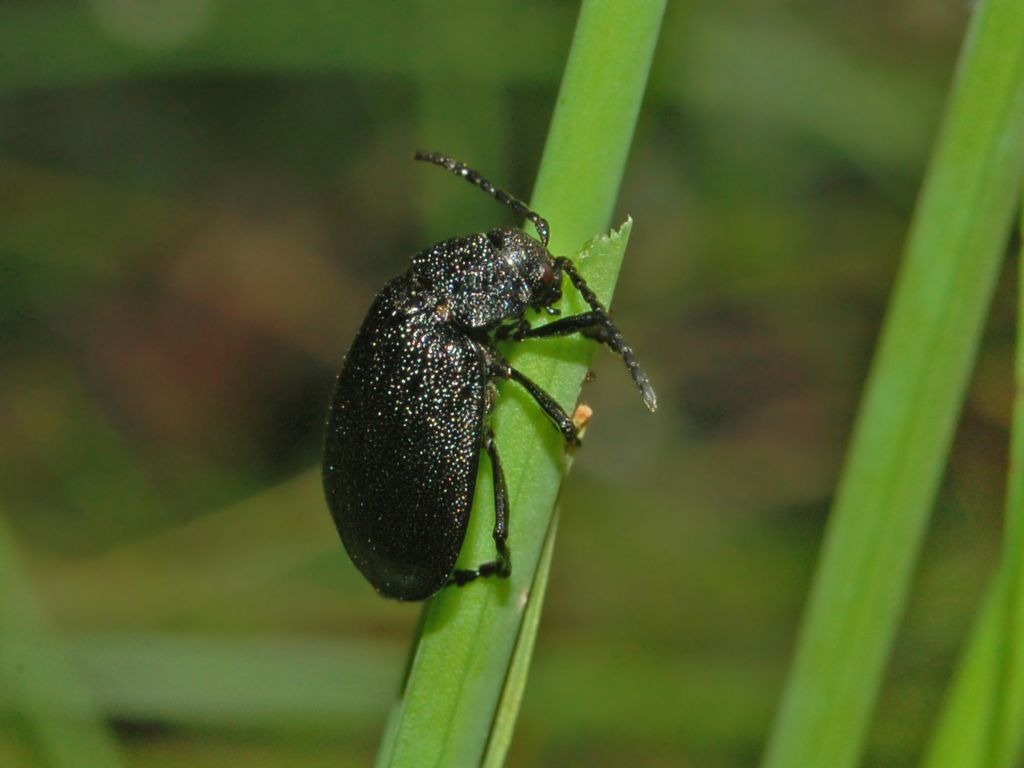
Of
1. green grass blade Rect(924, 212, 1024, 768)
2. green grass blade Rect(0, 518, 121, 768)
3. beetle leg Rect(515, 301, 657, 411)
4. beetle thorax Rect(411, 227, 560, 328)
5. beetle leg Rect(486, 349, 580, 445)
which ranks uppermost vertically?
beetle thorax Rect(411, 227, 560, 328)

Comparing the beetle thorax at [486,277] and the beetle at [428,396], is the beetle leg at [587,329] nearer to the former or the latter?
the beetle at [428,396]

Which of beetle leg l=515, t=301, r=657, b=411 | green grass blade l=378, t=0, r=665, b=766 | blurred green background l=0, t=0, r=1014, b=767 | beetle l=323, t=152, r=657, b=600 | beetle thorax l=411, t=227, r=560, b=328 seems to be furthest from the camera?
blurred green background l=0, t=0, r=1014, b=767

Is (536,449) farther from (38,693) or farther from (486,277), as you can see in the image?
(38,693)

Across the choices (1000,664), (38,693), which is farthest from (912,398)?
(38,693)

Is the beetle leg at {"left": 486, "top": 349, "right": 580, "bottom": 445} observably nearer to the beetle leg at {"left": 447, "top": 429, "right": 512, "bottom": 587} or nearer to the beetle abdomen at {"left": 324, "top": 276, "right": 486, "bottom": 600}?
the beetle leg at {"left": 447, "top": 429, "right": 512, "bottom": 587}

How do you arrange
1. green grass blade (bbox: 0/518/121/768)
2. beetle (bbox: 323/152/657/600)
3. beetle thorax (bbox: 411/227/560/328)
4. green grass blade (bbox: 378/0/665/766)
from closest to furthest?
green grass blade (bbox: 378/0/665/766) < beetle (bbox: 323/152/657/600) < beetle thorax (bbox: 411/227/560/328) < green grass blade (bbox: 0/518/121/768)

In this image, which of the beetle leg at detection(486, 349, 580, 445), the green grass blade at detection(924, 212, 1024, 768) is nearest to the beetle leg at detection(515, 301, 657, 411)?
the beetle leg at detection(486, 349, 580, 445)
